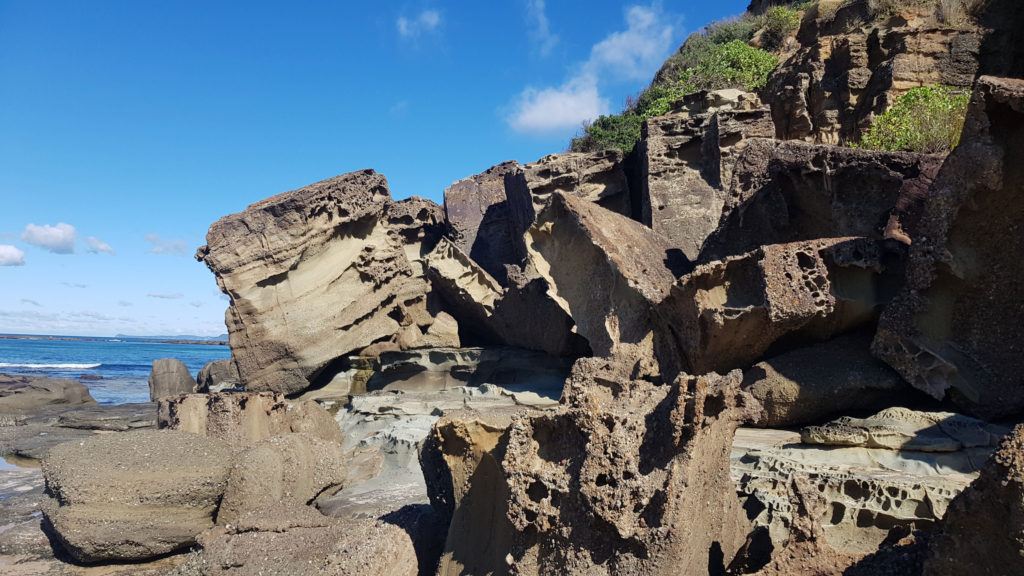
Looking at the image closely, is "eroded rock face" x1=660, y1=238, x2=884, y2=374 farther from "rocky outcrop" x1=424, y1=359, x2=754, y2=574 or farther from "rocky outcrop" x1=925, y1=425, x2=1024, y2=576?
"rocky outcrop" x1=925, y1=425, x2=1024, y2=576

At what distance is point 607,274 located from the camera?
723cm

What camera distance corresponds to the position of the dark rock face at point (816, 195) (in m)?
6.15

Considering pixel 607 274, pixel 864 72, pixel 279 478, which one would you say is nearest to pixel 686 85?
pixel 864 72

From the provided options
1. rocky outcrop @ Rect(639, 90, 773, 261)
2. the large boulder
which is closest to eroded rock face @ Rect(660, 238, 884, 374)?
rocky outcrop @ Rect(639, 90, 773, 261)

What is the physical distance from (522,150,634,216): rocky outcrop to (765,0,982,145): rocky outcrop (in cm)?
428

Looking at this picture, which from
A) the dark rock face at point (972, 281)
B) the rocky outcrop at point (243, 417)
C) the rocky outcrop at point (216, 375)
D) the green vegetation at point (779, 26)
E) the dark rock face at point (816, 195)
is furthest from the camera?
the green vegetation at point (779, 26)

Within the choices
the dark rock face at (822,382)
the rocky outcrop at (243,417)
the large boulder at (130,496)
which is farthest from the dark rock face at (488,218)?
the large boulder at (130,496)

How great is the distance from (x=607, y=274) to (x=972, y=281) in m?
3.34

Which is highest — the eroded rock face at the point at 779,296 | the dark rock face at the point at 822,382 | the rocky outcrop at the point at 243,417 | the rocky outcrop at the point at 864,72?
the rocky outcrop at the point at 864,72

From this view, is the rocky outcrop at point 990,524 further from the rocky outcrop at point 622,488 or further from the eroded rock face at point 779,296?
the eroded rock face at point 779,296

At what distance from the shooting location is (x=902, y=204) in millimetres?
5977

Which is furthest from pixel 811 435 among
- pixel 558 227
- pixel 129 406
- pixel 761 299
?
pixel 129 406

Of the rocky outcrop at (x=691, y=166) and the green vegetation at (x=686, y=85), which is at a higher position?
the green vegetation at (x=686, y=85)

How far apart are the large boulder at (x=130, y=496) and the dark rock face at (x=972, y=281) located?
5811 mm
